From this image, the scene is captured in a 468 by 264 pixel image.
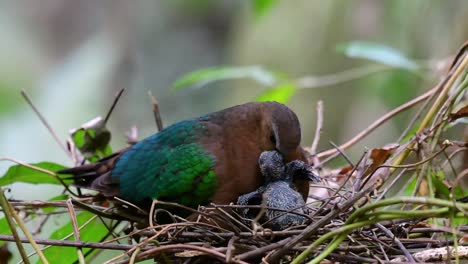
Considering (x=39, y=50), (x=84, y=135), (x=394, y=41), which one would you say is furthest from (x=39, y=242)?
(x=39, y=50)

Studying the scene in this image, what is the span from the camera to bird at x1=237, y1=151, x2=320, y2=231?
2.43 m

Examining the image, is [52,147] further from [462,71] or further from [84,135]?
[462,71]

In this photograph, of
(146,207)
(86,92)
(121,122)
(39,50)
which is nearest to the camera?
(146,207)

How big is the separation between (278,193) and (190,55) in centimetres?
788

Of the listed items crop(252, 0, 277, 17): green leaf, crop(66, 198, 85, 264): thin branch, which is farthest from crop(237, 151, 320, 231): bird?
crop(252, 0, 277, 17): green leaf

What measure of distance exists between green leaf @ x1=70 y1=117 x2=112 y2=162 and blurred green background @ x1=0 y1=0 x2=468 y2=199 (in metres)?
0.97

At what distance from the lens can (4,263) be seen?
2.77 metres

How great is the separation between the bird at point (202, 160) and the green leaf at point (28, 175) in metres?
0.07

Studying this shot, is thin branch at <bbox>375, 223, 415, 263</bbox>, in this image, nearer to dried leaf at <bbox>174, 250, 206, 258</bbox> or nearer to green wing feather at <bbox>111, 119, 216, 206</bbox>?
dried leaf at <bbox>174, 250, 206, 258</bbox>

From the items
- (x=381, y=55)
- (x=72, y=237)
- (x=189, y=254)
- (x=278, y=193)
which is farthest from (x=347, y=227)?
Answer: (x=381, y=55)

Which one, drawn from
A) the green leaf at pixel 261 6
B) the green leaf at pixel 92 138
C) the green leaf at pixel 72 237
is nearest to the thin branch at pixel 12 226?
the green leaf at pixel 72 237

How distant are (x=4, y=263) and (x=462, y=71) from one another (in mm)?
1762

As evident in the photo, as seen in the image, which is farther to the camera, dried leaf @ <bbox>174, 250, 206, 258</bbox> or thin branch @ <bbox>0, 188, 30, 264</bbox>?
dried leaf @ <bbox>174, 250, 206, 258</bbox>

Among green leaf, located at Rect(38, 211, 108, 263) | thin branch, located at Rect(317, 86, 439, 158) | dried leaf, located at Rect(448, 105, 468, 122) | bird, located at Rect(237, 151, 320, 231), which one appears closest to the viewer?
bird, located at Rect(237, 151, 320, 231)
